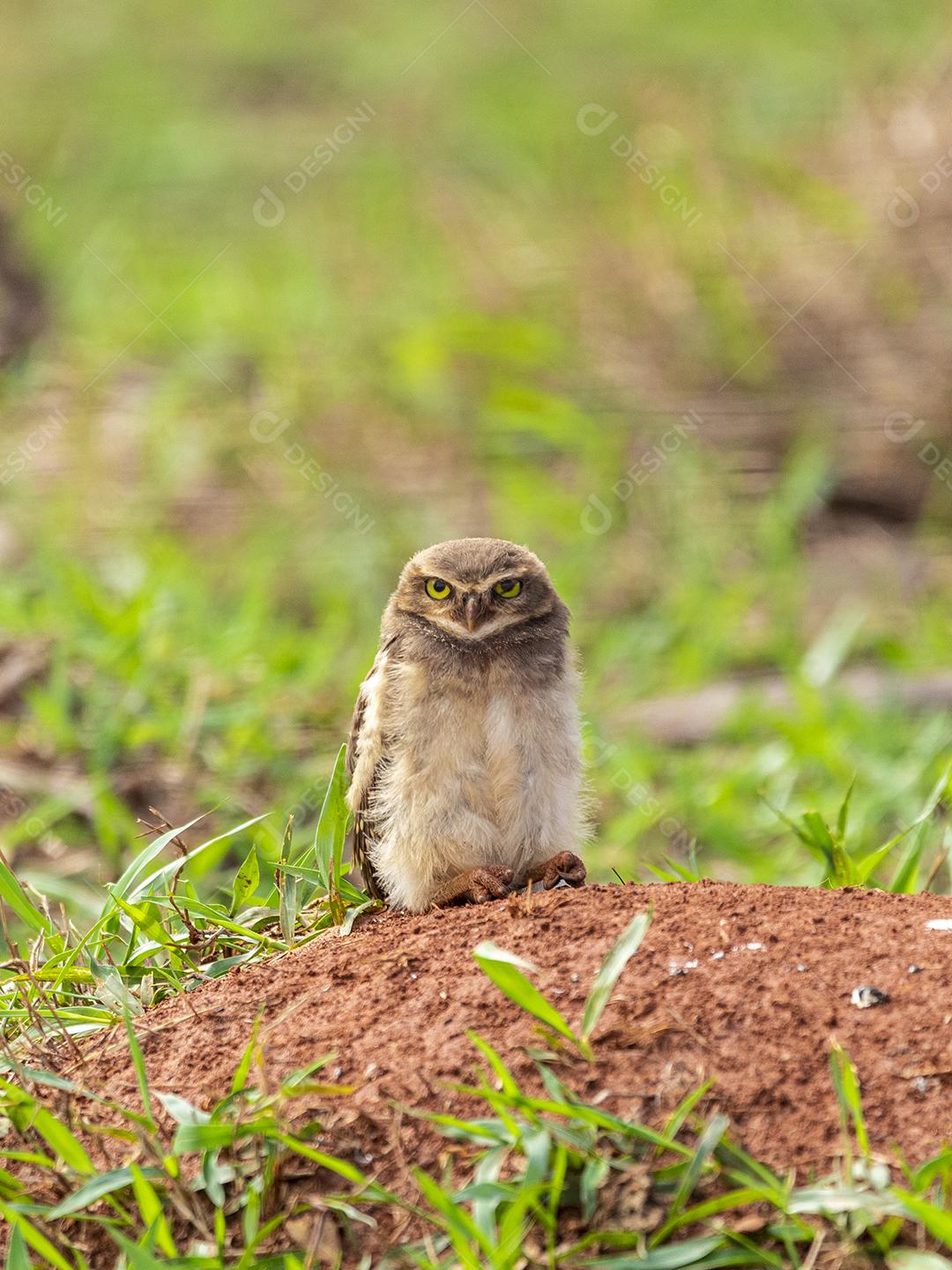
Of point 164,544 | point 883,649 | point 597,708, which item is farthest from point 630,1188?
point 164,544

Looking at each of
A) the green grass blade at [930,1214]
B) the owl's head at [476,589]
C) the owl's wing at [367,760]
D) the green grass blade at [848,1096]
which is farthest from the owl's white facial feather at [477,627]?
the green grass blade at [930,1214]

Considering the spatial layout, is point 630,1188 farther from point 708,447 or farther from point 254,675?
point 708,447

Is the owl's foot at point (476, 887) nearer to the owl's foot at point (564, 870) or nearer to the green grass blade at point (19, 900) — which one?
the owl's foot at point (564, 870)

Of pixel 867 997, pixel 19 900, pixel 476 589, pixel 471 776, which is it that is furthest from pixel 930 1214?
pixel 19 900

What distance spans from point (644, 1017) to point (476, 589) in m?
1.39

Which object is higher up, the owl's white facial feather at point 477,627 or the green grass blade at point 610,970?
the owl's white facial feather at point 477,627

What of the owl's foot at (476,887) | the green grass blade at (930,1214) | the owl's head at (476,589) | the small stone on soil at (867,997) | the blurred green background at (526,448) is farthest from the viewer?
the blurred green background at (526,448)

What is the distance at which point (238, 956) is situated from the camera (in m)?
3.35

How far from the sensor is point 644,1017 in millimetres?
2715

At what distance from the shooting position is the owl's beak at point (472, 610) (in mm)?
3795

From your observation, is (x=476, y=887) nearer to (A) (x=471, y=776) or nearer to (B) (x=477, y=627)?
(A) (x=471, y=776)

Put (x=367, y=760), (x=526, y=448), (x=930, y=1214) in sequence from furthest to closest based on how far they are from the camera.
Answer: (x=526, y=448) → (x=367, y=760) → (x=930, y=1214)

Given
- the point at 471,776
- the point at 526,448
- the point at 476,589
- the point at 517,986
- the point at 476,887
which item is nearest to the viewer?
the point at 517,986

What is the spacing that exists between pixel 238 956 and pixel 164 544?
16.3 feet
